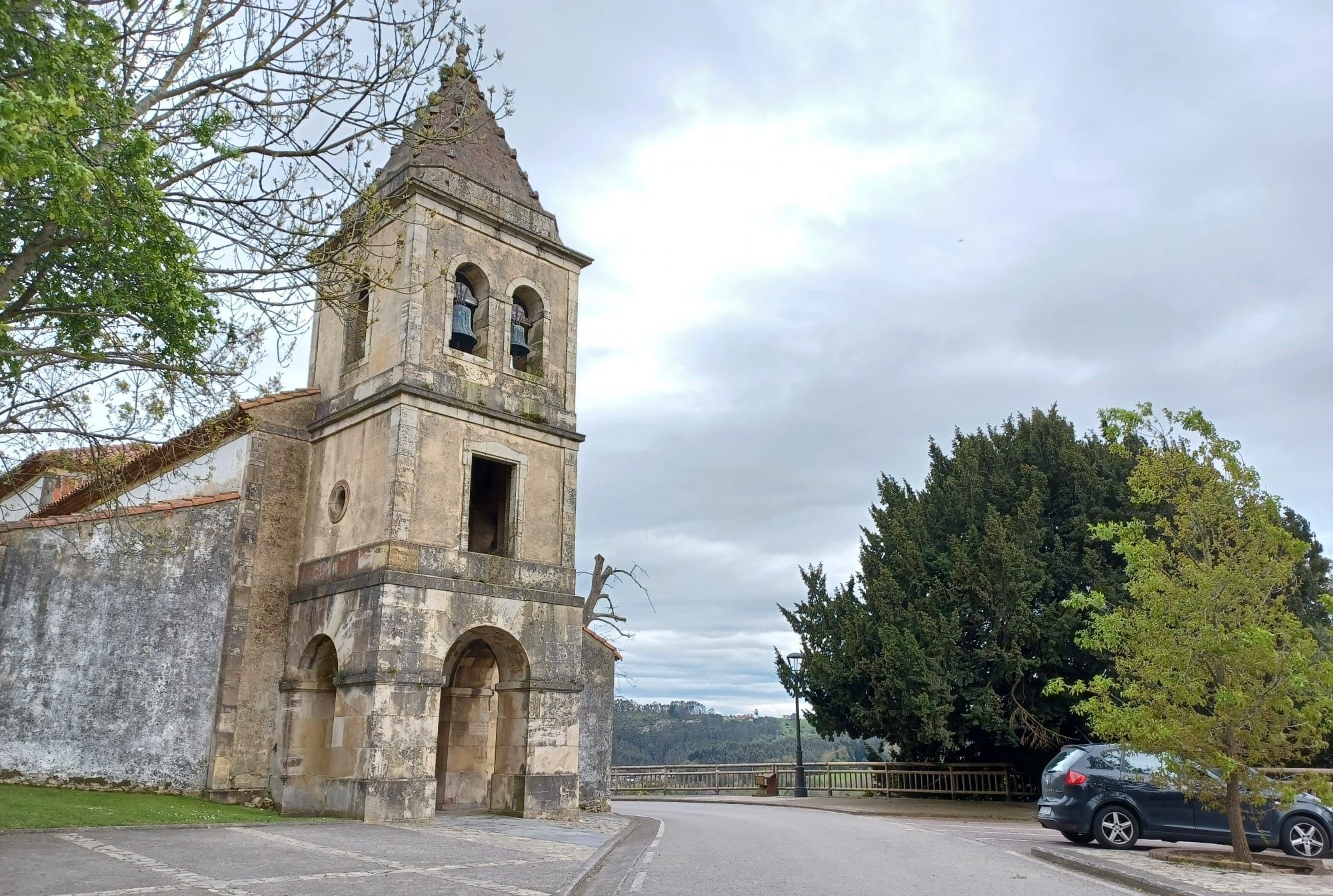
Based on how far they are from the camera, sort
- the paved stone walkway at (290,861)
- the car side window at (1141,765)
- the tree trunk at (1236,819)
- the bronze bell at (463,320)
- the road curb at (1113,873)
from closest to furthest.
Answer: the paved stone walkway at (290,861) → the road curb at (1113,873) → the tree trunk at (1236,819) → the car side window at (1141,765) → the bronze bell at (463,320)

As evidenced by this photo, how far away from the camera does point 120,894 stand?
7.31m

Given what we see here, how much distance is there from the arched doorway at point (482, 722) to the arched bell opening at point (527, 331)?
18.0 ft

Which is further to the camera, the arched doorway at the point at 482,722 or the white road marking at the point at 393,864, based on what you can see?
the arched doorway at the point at 482,722

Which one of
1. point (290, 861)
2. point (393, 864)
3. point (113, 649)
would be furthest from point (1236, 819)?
point (113, 649)

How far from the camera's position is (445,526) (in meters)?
16.3

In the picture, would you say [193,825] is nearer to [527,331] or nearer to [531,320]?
[527,331]

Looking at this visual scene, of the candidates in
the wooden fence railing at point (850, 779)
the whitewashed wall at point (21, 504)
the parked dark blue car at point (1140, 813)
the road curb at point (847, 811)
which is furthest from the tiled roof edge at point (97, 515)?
the parked dark blue car at point (1140, 813)

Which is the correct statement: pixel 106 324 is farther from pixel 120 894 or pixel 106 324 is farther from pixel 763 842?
pixel 763 842

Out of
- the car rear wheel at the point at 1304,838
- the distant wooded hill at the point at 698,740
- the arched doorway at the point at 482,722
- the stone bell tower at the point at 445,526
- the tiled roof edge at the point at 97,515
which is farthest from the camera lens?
the distant wooded hill at the point at 698,740

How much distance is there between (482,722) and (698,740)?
196ft

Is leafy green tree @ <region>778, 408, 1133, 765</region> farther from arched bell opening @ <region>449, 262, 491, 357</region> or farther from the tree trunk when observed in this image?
arched bell opening @ <region>449, 262, 491, 357</region>

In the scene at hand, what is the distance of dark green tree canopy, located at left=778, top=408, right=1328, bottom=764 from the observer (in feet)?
73.6

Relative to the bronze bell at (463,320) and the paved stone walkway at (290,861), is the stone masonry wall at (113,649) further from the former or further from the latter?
the bronze bell at (463,320)

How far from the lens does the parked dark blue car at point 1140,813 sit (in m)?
12.3
